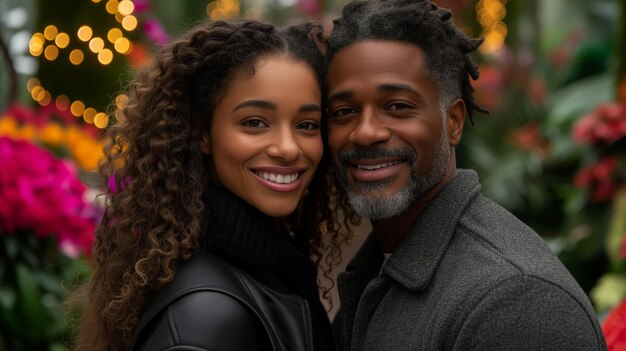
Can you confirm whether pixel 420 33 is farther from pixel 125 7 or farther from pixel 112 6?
pixel 112 6

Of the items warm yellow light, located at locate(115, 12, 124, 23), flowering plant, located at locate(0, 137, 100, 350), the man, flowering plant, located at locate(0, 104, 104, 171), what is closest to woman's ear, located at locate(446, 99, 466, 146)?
the man

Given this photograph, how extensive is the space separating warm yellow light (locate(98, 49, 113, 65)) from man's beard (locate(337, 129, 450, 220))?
4565mm

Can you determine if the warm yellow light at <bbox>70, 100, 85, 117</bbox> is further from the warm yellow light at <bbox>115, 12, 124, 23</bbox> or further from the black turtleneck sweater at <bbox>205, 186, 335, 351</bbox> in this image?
the black turtleneck sweater at <bbox>205, 186, 335, 351</bbox>

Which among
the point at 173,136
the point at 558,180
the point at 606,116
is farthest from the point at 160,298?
the point at 558,180

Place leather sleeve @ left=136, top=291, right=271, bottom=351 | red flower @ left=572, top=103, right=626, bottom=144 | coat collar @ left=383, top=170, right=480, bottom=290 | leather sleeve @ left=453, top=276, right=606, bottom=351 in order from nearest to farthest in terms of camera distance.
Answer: leather sleeve @ left=453, top=276, right=606, bottom=351, leather sleeve @ left=136, top=291, right=271, bottom=351, coat collar @ left=383, top=170, right=480, bottom=290, red flower @ left=572, top=103, right=626, bottom=144

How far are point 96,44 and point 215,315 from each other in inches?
195

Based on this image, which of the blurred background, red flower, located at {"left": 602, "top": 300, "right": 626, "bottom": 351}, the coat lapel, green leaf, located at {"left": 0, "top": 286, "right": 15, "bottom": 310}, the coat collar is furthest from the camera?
the blurred background

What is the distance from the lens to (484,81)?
33.8 ft

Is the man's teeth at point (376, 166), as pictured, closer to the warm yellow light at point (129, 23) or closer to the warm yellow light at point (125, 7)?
the warm yellow light at point (125, 7)

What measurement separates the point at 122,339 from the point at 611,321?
5.20 feet

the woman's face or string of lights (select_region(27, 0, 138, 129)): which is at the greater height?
the woman's face

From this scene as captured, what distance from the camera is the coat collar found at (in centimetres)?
260

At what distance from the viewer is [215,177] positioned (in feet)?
9.62

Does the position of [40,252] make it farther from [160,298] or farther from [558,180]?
[558,180]
